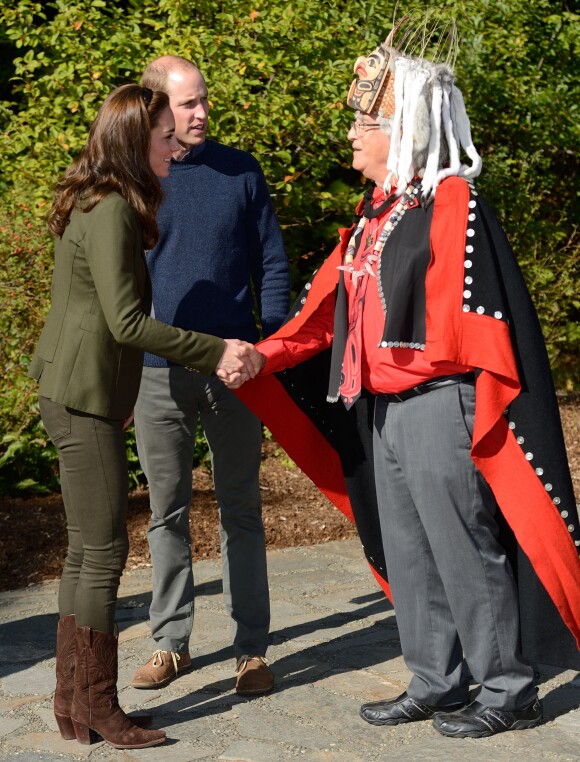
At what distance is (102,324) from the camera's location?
3701 millimetres

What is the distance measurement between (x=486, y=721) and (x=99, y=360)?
168 centimetres

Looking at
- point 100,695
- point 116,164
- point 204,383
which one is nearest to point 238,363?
point 204,383

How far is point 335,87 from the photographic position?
755 cm

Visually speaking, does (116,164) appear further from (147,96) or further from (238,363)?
(238,363)

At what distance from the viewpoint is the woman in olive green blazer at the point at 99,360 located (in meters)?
3.65

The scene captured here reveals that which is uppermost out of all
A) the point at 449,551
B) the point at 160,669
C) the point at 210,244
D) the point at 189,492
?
the point at 210,244

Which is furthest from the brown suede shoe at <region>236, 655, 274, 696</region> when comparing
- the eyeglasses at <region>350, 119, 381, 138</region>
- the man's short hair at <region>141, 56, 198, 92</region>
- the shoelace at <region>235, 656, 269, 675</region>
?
the man's short hair at <region>141, 56, 198, 92</region>

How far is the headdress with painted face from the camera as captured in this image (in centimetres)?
362

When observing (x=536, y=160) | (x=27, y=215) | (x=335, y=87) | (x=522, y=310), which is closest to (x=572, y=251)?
(x=536, y=160)

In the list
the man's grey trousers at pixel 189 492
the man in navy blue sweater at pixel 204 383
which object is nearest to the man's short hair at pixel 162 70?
the man in navy blue sweater at pixel 204 383

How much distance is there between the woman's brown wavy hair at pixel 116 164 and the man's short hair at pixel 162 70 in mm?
633

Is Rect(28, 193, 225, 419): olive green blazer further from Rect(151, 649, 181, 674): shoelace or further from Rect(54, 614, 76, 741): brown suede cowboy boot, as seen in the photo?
Rect(151, 649, 181, 674): shoelace

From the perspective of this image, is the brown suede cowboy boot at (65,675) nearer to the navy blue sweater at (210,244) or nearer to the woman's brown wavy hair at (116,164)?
the navy blue sweater at (210,244)

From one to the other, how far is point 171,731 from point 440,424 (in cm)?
136
